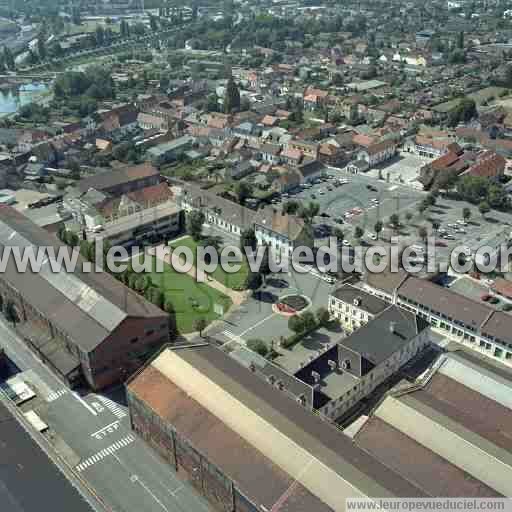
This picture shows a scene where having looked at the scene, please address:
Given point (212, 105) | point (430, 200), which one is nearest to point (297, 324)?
point (430, 200)

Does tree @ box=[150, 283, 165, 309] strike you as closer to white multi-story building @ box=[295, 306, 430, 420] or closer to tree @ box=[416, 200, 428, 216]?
white multi-story building @ box=[295, 306, 430, 420]

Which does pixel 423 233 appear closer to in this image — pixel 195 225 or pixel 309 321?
pixel 309 321

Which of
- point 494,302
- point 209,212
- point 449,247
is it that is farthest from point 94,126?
point 494,302

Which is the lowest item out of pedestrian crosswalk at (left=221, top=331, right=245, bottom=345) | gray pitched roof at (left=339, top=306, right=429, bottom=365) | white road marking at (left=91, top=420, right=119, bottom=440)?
pedestrian crosswalk at (left=221, top=331, right=245, bottom=345)

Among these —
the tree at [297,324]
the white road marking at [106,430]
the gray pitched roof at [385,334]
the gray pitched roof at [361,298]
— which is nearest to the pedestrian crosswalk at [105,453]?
the white road marking at [106,430]

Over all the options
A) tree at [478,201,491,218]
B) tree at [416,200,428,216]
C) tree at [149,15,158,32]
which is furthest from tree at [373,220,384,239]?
tree at [149,15,158,32]

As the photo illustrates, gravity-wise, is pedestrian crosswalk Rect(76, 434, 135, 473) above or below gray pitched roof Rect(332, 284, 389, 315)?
below

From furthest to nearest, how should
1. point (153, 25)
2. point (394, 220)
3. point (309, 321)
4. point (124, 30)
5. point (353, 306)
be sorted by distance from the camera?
point (153, 25), point (124, 30), point (394, 220), point (353, 306), point (309, 321)
